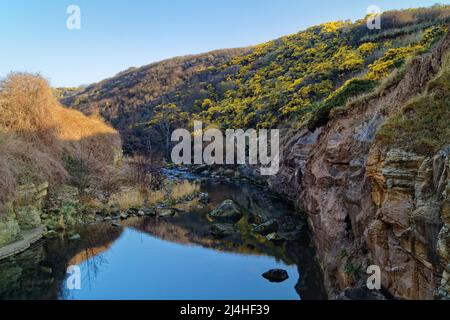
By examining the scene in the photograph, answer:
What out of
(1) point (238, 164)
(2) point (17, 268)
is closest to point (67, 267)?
(2) point (17, 268)

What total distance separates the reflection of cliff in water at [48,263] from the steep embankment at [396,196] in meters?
8.07

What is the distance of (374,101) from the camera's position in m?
12.1

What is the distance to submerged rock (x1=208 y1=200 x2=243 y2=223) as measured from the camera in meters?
18.2

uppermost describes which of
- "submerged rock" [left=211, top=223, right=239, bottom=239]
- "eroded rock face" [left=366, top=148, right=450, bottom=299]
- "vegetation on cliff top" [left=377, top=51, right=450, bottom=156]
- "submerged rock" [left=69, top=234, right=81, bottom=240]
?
"vegetation on cliff top" [left=377, top=51, right=450, bottom=156]

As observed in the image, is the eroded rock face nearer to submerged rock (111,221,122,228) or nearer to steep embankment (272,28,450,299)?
steep embankment (272,28,450,299)

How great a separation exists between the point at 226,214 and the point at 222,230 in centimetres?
264

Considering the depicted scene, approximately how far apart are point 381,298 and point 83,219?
48.4 ft

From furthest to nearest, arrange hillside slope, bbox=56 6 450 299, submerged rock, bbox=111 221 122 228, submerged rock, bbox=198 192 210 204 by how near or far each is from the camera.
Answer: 1. submerged rock, bbox=198 192 210 204
2. submerged rock, bbox=111 221 122 228
3. hillside slope, bbox=56 6 450 299

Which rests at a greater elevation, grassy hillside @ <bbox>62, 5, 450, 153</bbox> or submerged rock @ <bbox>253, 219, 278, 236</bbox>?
grassy hillside @ <bbox>62, 5, 450, 153</bbox>

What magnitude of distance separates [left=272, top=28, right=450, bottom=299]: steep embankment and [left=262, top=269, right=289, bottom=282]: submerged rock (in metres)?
1.27

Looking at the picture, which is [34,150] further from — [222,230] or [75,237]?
[222,230]

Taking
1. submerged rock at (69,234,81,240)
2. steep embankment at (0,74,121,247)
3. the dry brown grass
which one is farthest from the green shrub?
the dry brown grass

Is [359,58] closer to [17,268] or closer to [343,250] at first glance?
[343,250]
